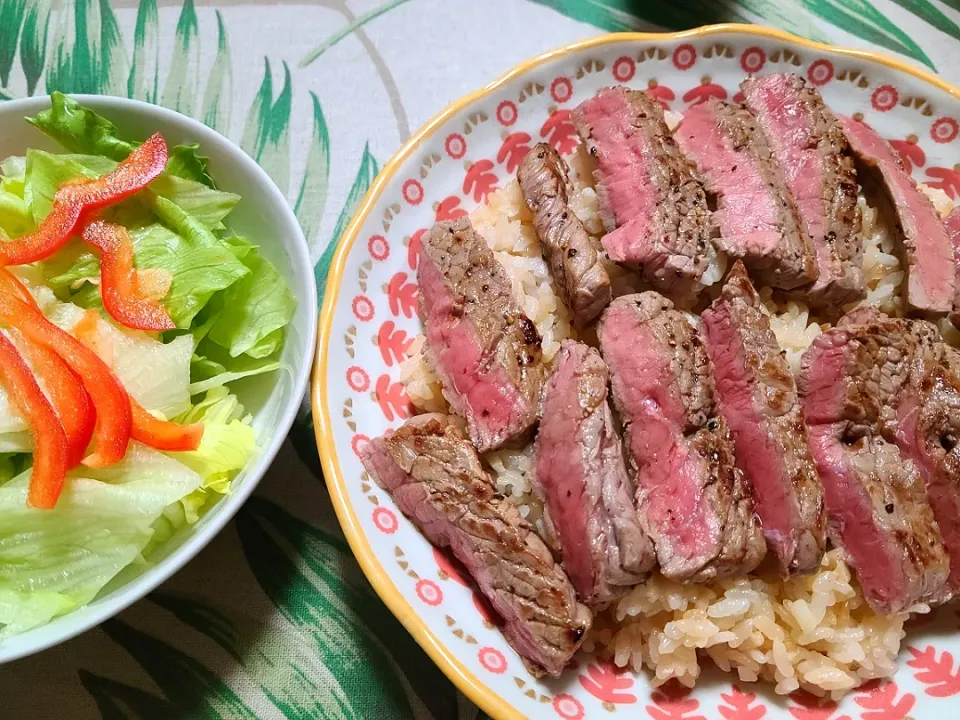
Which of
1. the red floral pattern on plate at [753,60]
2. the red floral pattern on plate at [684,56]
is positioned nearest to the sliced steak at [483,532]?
the red floral pattern on plate at [684,56]

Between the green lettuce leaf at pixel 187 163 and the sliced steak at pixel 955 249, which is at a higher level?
the green lettuce leaf at pixel 187 163

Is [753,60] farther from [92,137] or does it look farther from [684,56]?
[92,137]

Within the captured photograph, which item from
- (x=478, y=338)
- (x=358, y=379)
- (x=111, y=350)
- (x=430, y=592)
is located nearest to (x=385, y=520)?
(x=430, y=592)

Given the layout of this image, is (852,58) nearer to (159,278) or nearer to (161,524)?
(159,278)

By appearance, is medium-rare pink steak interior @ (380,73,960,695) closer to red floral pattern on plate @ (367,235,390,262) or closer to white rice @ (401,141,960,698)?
white rice @ (401,141,960,698)

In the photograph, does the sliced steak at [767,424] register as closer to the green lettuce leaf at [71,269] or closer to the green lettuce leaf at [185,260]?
the green lettuce leaf at [185,260]
